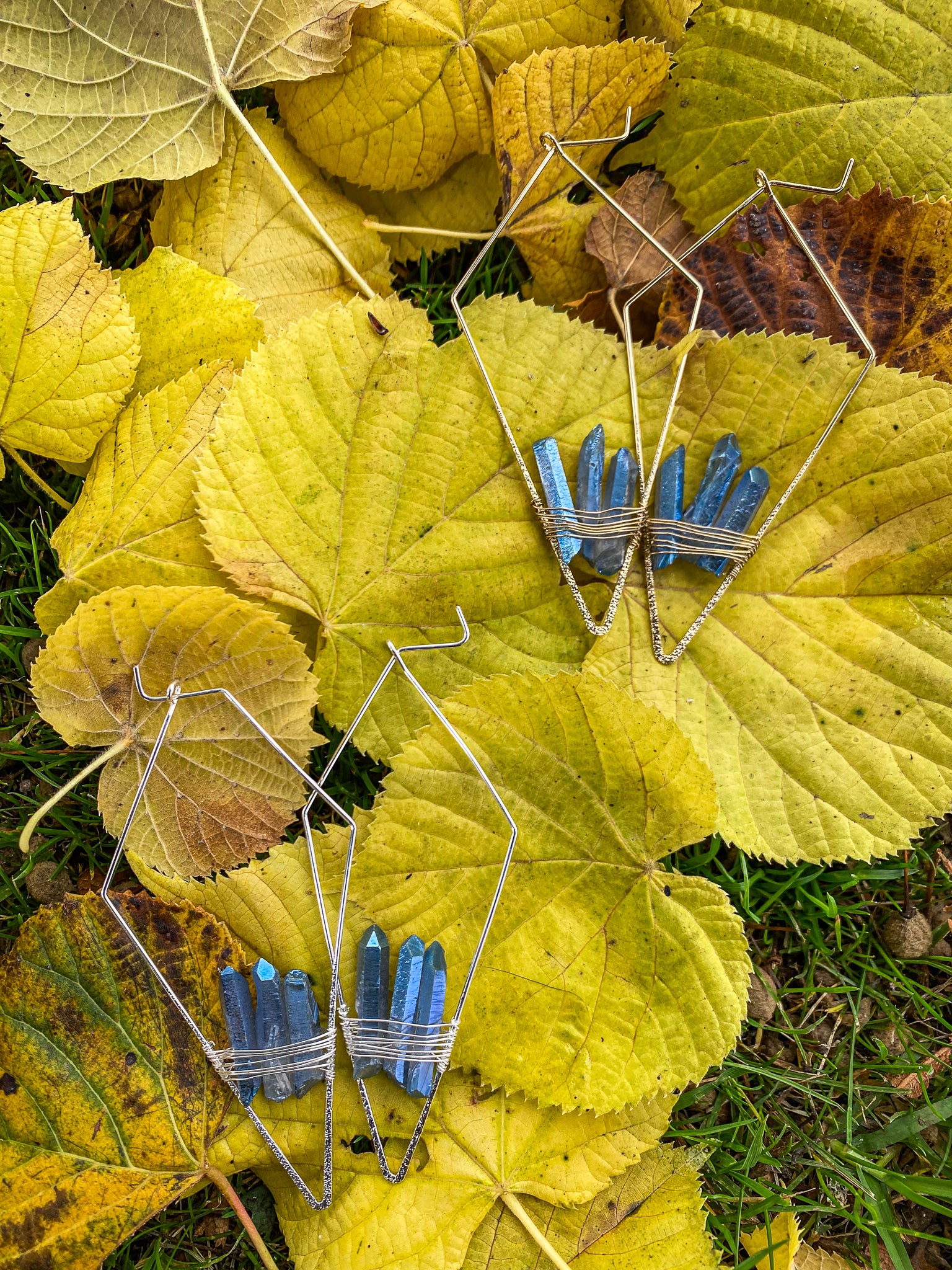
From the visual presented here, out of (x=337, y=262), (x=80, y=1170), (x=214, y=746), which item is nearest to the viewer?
(x=80, y=1170)

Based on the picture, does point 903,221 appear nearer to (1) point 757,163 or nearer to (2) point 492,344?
(1) point 757,163

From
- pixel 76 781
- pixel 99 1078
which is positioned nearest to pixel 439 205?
pixel 76 781

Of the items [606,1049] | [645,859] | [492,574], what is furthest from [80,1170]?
[492,574]

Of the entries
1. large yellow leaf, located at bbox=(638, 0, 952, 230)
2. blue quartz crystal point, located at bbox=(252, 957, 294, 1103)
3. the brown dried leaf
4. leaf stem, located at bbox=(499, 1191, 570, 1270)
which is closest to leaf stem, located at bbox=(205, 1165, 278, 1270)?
blue quartz crystal point, located at bbox=(252, 957, 294, 1103)

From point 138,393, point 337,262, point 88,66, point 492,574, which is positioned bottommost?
point 492,574

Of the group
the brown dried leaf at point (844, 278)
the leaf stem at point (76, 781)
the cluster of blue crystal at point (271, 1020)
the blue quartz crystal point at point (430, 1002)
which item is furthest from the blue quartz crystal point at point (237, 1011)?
the brown dried leaf at point (844, 278)

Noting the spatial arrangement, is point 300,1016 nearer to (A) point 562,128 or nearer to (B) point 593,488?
(B) point 593,488

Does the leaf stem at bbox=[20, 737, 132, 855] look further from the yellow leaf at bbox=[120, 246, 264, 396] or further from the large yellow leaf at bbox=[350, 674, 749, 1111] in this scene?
the yellow leaf at bbox=[120, 246, 264, 396]
